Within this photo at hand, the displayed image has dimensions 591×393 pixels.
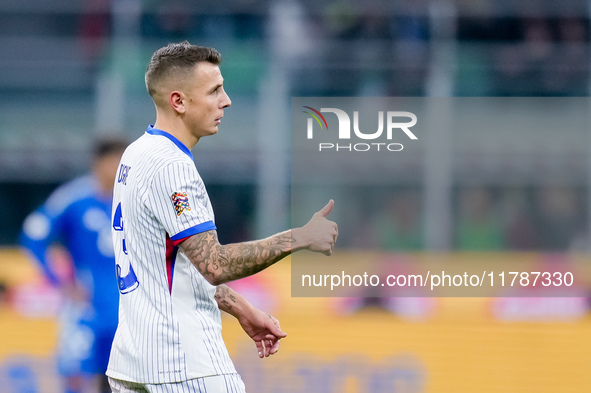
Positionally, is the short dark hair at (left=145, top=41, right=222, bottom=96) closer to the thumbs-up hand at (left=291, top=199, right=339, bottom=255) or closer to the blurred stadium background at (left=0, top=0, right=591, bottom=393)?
the thumbs-up hand at (left=291, top=199, right=339, bottom=255)

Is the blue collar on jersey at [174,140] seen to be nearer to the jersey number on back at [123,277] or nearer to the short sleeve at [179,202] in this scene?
the short sleeve at [179,202]

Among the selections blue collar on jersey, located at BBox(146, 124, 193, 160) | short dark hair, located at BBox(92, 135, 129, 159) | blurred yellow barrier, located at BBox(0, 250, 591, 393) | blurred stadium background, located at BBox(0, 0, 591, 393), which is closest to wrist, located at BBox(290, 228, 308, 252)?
blue collar on jersey, located at BBox(146, 124, 193, 160)

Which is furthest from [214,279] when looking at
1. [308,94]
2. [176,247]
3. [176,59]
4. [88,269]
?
[308,94]

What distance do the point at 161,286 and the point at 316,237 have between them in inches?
19.8

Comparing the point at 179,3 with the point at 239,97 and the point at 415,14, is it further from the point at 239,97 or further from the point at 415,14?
the point at 415,14

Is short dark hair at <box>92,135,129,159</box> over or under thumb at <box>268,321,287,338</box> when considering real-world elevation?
over

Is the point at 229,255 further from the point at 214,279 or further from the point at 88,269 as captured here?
the point at 88,269

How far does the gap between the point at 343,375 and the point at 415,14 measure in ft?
16.4

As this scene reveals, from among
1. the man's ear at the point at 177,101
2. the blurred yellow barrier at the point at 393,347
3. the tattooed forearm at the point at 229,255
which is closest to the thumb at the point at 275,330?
the tattooed forearm at the point at 229,255

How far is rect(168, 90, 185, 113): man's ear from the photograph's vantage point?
2.66 meters

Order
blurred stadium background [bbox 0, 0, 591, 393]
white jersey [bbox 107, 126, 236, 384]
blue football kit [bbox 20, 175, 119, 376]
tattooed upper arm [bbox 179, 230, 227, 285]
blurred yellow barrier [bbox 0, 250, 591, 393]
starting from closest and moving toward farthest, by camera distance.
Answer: tattooed upper arm [bbox 179, 230, 227, 285] < white jersey [bbox 107, 126, 236, 384] < blue football kit [bbox 20, 175, 119, 376] < blurred yellow barrier [bbox 0, 250, 591, 393] < blurred stadium background [bbox 0, 0, 591, 393]

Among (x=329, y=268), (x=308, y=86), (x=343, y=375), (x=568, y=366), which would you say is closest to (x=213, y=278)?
(x=343, y=375)

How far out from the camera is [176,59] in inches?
106

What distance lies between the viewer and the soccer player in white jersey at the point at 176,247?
2.40m
